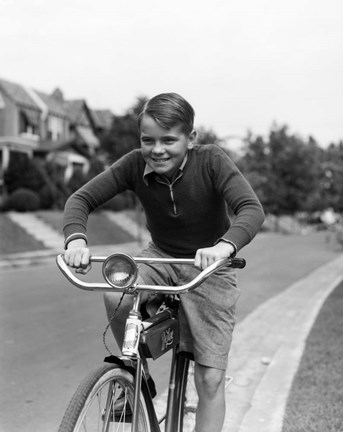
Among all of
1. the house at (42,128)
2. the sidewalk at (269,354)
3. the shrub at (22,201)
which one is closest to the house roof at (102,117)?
the house at (42,128)

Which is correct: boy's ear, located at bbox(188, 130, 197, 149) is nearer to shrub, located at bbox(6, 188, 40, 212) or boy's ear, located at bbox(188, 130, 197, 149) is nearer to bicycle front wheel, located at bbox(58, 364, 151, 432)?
bicycle front wheel, located at bbox(58, 364, 151, 432)

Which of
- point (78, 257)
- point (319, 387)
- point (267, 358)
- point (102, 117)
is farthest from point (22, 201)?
point (102, 117)

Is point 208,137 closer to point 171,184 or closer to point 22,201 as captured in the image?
point 22,201

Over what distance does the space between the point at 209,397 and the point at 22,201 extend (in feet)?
78.2

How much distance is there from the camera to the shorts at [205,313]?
2697 mm

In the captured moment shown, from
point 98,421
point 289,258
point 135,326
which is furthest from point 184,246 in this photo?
point 289,258

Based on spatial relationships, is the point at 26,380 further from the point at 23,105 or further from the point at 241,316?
the point at 23,105

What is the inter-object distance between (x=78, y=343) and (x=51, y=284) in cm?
508

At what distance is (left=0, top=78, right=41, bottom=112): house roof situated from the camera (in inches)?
1470

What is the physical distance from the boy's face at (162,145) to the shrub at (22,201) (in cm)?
2372

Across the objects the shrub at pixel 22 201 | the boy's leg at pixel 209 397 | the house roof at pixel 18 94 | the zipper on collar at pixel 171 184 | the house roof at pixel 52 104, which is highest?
the zipper on collar at pixel 171 184

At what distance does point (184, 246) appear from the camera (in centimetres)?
285

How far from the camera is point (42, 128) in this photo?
4116 centimetres

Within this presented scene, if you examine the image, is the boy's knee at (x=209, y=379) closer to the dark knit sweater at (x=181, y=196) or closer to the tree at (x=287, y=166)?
the dark knit sweater at (x=181, y=196)
